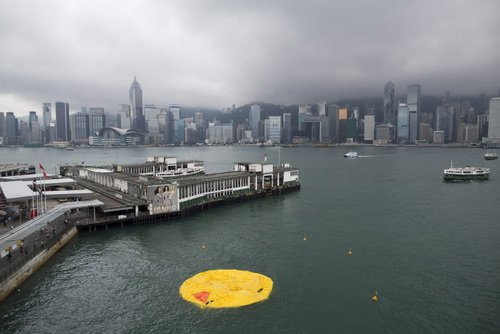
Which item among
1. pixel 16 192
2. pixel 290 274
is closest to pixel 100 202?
pixel 16 192

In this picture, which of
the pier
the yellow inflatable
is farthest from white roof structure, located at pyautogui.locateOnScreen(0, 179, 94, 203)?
the yellow inflatable

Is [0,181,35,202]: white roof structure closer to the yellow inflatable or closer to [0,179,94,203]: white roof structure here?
[0,179,94,203]: white roof structure

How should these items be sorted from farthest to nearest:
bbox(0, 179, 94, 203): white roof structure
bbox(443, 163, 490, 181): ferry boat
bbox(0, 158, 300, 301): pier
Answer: bbox(443, 163, 490, 181): ferry boat → bbox(0, 179, 94, 203): white roof structure → bbox(0, 158, 300, 301): pier

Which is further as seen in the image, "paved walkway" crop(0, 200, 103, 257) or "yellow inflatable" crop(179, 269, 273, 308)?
"paved walkway" crop(0, 200, 103, 257)

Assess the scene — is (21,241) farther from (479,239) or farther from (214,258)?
(479,239)

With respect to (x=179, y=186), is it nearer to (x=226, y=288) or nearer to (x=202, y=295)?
(x=226, y=288)
